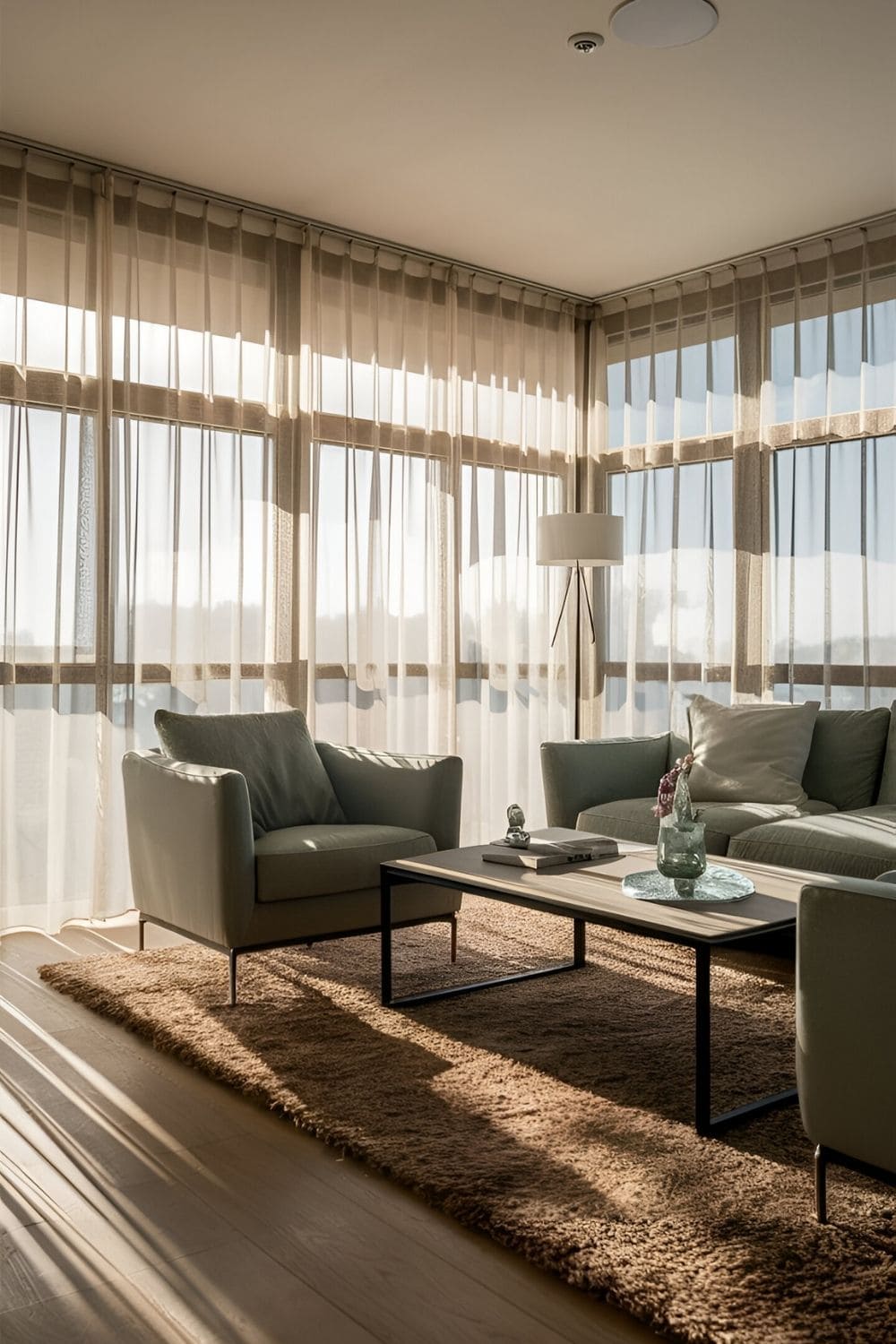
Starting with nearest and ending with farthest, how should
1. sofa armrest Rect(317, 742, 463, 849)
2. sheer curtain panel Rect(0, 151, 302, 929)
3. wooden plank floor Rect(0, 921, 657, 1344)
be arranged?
wooden plank floor Rect(0, 921, 657, 1344) → sofa armrest Rect(317, 742, 463, 849) → sheer curtain panel Rect(0, 151, 302, 929)

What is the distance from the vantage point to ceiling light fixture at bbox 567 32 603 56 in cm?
370

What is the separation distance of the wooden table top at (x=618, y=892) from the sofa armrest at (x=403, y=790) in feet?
1.33

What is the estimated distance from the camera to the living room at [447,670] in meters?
2.20

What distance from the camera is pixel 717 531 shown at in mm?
5879

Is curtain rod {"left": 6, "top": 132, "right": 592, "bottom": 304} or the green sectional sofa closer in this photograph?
the green sectional sofa

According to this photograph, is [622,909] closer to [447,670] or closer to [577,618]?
[447,670]

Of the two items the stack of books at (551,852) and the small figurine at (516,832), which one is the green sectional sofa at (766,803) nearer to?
the stack of books at (551,852)

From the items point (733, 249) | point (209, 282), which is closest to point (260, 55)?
point (209, 282)

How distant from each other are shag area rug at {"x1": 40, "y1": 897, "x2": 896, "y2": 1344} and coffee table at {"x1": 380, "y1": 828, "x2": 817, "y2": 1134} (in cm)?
9

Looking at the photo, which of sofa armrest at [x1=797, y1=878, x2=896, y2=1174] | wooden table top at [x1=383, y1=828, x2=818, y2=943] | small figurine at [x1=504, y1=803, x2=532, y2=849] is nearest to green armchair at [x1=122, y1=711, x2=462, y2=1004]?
wooden table top at [x1=383, y1=828, x2=818, y2=943]

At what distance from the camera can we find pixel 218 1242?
2209 millimetres

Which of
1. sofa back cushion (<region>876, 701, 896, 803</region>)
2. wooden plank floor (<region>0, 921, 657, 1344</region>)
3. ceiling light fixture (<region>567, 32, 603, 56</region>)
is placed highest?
ceiling light fixture (<region>567, 32, 603, 56</region>)

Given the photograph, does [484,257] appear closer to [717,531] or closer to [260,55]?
[717,531]

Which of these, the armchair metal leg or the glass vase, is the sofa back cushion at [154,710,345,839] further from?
the glass vase
